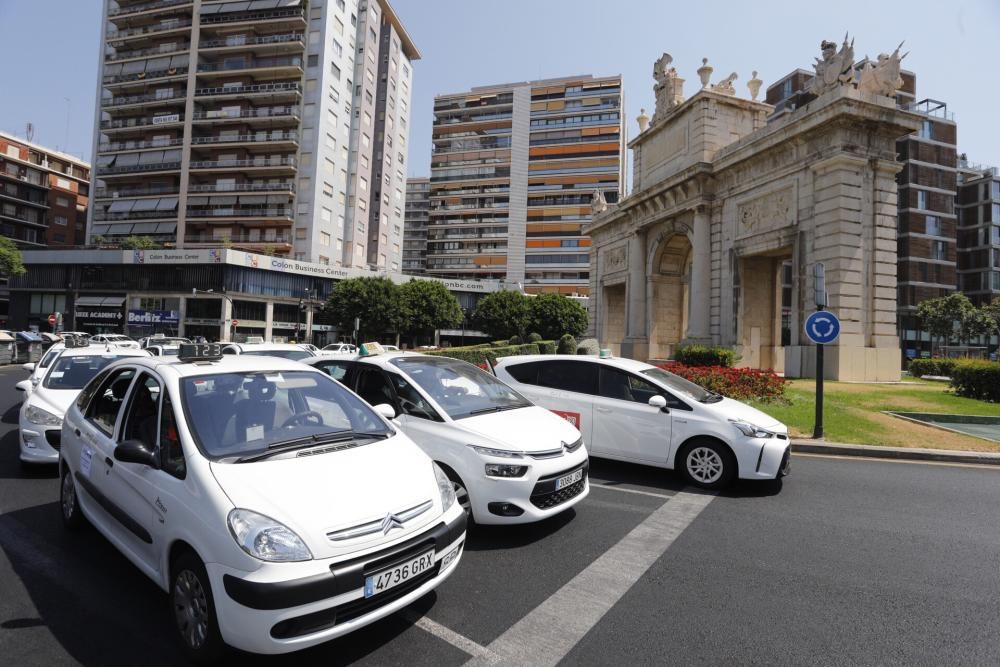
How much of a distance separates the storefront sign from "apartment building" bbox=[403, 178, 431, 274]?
49491 millimetres

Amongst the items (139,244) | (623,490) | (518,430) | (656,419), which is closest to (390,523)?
(518,430)

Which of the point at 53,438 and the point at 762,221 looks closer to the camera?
the point at 53,438

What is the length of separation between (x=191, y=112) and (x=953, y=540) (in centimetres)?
6383

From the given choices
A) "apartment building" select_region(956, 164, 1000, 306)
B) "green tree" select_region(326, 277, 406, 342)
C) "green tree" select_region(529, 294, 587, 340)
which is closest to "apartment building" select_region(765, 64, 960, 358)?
"apartment building" select_region(956, 164, 1000, 306)

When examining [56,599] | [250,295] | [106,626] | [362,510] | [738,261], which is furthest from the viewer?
[250,295]

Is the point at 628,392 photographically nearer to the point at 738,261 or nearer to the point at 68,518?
the point at 68,518

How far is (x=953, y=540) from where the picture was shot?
4578 millimetres

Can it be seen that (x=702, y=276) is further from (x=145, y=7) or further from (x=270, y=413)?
(x=145, y=7)

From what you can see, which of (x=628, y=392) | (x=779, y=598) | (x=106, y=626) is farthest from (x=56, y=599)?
(x=628, y=392)

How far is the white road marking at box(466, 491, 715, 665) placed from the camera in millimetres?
2828

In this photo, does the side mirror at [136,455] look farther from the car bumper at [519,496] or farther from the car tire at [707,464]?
the car tire at [707,464]

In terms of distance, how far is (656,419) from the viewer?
20.7ft

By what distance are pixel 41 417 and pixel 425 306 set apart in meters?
44.7

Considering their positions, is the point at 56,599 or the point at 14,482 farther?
the point at 14,482
